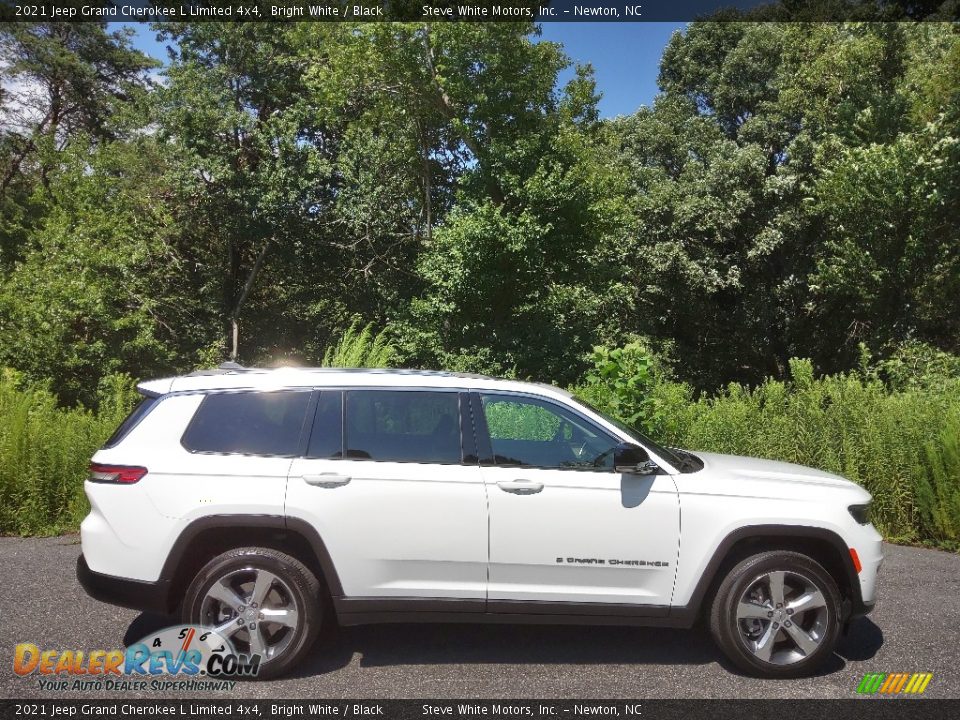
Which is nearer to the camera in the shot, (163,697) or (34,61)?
(163,697)

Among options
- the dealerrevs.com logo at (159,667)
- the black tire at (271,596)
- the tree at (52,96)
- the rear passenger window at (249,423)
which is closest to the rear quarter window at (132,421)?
the rear passenger window at (249,423)

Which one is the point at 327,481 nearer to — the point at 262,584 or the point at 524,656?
the point at 262,584

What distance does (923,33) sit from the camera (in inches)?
883

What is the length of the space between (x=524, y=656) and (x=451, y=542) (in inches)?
38.8

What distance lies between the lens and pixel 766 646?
426cm

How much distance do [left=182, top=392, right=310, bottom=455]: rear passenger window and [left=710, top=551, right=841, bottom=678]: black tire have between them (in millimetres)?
2704

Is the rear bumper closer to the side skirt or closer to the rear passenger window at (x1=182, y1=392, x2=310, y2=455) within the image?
the rear passenger window at (x1=182, y1=392, x2=310, y2=455)

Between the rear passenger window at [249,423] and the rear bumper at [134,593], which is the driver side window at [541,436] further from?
the rear bumper at [134,593]

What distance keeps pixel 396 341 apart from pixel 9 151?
19.9 m

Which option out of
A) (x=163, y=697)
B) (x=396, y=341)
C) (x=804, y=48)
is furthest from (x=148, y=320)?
(x=804, y=48)

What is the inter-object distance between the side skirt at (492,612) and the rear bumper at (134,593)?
3.24 feet

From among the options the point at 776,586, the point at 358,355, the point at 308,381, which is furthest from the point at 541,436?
the point at 358,355

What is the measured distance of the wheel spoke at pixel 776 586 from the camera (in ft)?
14.0

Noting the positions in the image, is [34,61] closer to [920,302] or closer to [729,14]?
[729,14]
